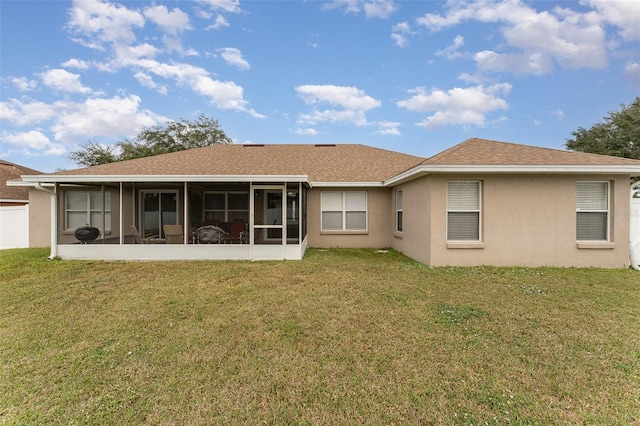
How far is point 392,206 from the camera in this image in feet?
39.0

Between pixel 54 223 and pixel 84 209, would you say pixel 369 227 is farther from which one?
pixel 84 209

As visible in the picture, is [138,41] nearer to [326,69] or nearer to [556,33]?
[326,69]

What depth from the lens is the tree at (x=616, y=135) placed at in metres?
21.3

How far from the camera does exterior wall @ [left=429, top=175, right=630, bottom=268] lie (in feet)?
26.2

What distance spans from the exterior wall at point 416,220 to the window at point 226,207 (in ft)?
21.9

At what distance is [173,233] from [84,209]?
553cm

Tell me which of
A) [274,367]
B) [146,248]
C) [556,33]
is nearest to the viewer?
[274,367]

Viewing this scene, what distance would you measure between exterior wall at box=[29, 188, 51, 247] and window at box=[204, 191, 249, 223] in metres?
7.03

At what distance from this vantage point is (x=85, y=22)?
36.8 feet

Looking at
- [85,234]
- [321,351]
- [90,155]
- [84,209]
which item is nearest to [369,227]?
[321,351]

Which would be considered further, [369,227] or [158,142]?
[158,142]

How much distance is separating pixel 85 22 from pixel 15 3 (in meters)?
2.04

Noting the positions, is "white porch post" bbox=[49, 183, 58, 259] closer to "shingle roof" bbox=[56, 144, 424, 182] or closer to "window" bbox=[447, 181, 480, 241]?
"shingle roof" bbox=[56, 144, 424, 182]

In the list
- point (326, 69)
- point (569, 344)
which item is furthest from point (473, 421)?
point (326, 69)
